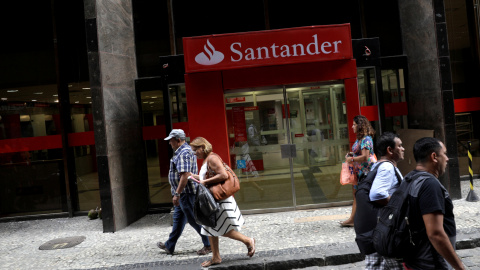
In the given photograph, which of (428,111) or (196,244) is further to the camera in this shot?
(428,111)

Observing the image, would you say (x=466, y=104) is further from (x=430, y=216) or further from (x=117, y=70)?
(x=430, y=216)

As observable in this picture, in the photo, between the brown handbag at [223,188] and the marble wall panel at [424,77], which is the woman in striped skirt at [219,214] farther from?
the marble wall panel at [424,77]

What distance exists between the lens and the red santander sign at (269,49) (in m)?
8.22

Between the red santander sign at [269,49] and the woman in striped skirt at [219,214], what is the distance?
8.94 feet

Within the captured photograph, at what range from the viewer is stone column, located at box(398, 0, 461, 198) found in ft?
28.2

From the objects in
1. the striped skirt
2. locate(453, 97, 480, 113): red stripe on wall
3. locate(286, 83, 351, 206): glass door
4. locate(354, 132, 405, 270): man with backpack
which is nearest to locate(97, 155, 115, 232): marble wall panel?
the striped skirt

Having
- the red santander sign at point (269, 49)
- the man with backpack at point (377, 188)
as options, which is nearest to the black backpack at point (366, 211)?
the man with backpack at point (377, 188)

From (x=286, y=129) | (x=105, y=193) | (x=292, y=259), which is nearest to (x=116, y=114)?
(x=105, y=193)

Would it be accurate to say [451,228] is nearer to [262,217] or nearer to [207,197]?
[207,197]

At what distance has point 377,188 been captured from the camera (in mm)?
3639

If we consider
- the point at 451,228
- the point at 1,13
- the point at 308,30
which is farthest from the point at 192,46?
the point at 451,228

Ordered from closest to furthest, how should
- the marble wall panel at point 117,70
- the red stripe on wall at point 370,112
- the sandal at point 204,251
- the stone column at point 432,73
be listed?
1. the sandal at point 204,251
2. the marble wall panel at point 117,70
3. the stone column at point 432,73
4. the red stripe on wall at point 370,112

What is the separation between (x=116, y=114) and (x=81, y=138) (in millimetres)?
1822

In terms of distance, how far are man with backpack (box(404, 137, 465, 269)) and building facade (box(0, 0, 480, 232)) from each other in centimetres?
552
